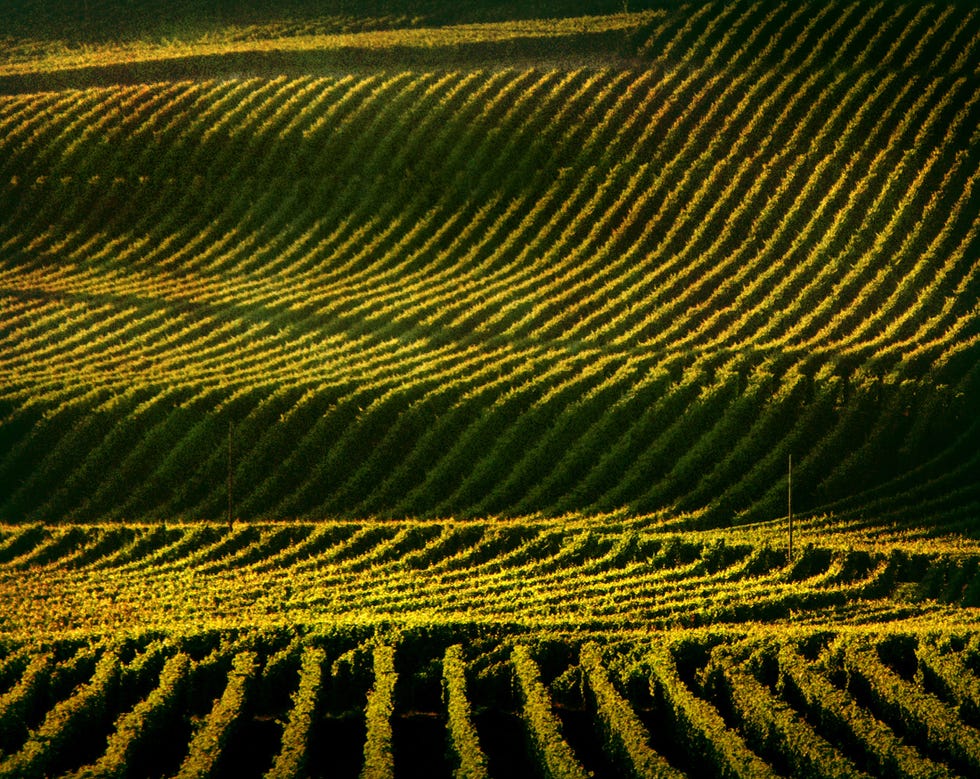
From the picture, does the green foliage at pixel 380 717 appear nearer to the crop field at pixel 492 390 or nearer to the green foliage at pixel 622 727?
the crop field at pixel 492 390

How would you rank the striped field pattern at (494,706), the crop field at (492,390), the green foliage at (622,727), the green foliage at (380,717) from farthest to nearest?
the crop field at (492,390)
the striped field pattern at (494,706)
the green foliage at (380,717)
the green foliage at (622,727)

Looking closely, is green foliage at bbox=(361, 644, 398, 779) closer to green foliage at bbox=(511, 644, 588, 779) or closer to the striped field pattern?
the striped field pattern

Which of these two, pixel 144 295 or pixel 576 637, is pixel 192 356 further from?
pixel 576 637

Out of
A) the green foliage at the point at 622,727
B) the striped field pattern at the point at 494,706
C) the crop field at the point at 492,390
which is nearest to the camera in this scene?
the green foliage at the point at 622,727

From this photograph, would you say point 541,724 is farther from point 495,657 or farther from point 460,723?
point 495,657

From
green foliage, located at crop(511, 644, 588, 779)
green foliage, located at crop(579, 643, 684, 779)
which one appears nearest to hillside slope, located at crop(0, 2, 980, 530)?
green foliage, located at crop(511, 644, 588, 779)

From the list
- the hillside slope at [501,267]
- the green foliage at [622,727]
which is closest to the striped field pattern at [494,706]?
the green foliage at [622,727]

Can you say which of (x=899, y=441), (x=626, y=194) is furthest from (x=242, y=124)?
(x=899, y=441)
